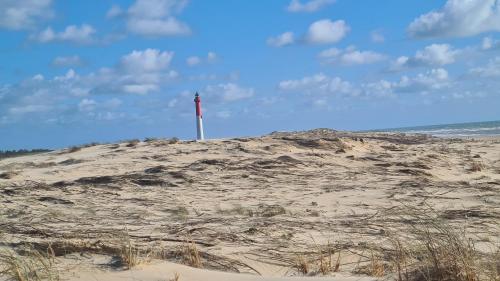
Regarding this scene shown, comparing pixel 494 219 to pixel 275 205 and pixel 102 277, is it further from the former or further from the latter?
pixel 102 277

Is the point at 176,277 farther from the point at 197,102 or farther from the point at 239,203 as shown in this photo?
the point at 197,102

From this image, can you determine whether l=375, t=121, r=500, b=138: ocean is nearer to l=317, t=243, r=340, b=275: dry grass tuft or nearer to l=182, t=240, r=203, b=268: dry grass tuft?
l=317, t=243, r=340, b=275: dry grass tuft

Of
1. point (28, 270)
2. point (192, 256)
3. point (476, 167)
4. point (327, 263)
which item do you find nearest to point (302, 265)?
point (327, 263)

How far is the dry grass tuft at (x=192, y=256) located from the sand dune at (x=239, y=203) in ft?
0.11

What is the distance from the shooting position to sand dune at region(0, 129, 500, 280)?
443 cm

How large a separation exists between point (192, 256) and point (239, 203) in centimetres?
338

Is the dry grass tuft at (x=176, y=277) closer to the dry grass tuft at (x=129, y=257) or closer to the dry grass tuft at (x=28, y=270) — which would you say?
the dry grass tuft at (x=129, y=257)

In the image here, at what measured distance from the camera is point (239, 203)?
7.71 m

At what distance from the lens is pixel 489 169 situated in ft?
37.3

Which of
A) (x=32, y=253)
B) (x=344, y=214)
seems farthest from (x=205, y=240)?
(x=344, y=214)

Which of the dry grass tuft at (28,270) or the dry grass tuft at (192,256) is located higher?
the dry grass tuft at (28,270)

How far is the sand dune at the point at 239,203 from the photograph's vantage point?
4.43m

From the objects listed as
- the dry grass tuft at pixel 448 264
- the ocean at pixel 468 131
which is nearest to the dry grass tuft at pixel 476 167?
the dry grass tuft at pixel 448 264

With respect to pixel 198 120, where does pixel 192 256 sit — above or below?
below
